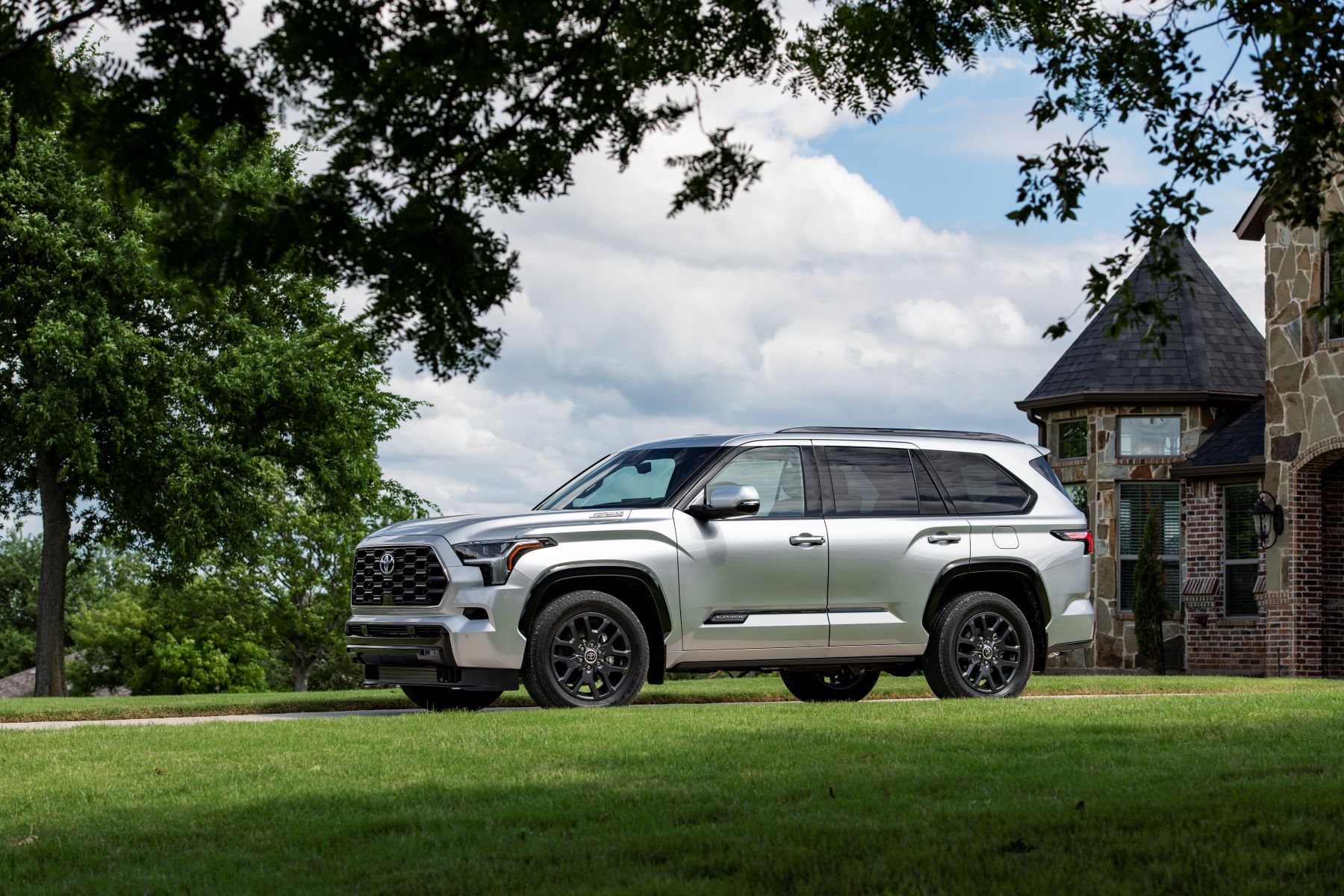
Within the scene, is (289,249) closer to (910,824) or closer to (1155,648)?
(910,824)

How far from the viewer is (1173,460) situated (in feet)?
94.8

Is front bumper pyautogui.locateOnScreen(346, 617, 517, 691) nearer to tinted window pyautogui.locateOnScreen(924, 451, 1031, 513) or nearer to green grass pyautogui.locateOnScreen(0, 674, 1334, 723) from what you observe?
green grass pyautogui.locateOnScreen(0, 674, 1334, 723)

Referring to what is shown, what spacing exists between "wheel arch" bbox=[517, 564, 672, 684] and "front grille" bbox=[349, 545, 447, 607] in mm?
641

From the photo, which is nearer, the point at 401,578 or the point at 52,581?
the point at 401,578

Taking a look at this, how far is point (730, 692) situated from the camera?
570 inches

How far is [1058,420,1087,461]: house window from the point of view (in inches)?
1172

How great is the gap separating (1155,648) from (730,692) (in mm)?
15503

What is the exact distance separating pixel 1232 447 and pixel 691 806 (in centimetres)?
2238

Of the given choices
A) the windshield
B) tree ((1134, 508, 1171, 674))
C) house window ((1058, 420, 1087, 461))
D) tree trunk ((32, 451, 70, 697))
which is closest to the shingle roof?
tree ((1134, 508, 1171, 674))

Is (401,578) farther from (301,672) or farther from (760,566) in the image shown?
(301,672)

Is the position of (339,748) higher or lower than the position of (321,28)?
lower

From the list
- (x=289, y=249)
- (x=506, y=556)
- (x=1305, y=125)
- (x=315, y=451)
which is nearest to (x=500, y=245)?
(x=289, y=249)

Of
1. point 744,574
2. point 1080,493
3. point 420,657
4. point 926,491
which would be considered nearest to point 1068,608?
point 926,491

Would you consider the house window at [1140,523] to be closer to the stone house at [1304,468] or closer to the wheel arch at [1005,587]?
the stone house at [1304,468]
